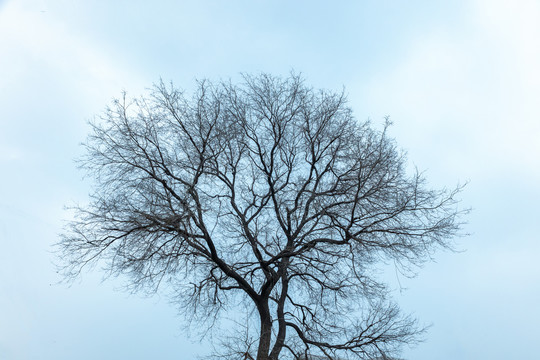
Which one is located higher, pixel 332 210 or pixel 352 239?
pixel 332 210

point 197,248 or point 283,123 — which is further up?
point 283,123

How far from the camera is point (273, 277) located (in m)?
15.3

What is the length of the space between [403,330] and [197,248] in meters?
5.41

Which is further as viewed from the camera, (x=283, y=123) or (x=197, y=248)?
(x=283, y=123)

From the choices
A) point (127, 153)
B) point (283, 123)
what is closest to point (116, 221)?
point (127, 153)

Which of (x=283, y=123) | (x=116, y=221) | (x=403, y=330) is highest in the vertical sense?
(x=283, y=123)

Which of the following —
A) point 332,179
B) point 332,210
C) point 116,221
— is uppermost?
point 332,179

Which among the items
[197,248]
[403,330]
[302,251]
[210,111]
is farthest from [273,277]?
[210,111]

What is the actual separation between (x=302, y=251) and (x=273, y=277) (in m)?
1.15

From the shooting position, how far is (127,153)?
14.4 m

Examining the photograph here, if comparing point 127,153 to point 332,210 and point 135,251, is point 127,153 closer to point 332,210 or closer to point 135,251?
point 135,251

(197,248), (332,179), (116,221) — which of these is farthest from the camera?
(332,179)

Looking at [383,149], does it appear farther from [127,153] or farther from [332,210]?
[127,153]

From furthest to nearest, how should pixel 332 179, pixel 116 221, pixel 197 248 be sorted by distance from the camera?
pixel 332 179 < pixel 197 248 < pixel 116 221
